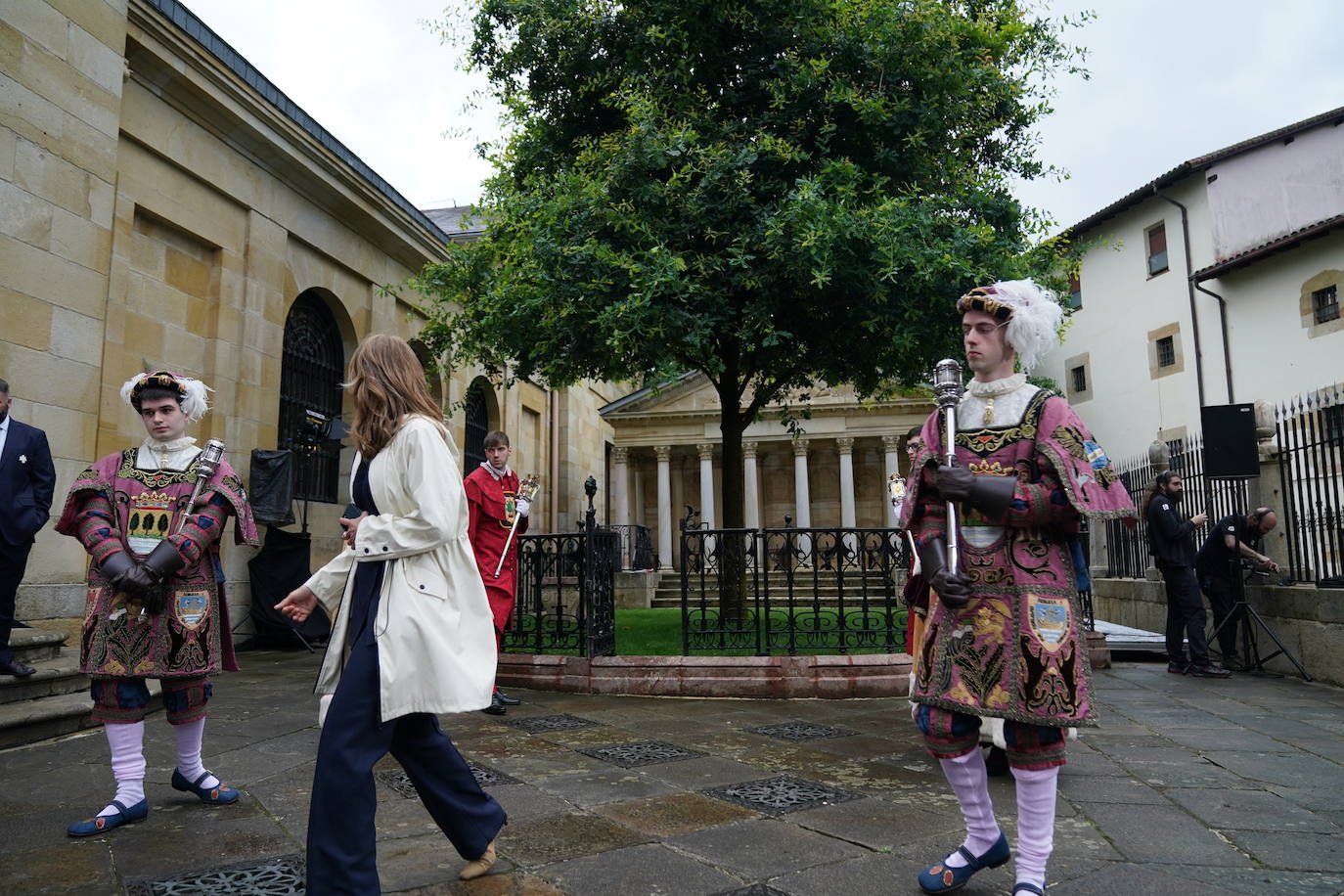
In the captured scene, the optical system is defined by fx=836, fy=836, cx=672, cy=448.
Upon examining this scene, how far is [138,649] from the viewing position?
3709mm

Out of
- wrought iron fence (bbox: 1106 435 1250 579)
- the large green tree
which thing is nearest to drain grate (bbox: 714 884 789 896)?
the large green tree

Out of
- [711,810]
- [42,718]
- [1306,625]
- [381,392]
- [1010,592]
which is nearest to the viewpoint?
[1010,592]

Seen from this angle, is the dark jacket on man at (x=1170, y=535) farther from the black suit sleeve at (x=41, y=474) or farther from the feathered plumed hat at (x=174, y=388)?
the black suit sleeve at (x=41, y=474)

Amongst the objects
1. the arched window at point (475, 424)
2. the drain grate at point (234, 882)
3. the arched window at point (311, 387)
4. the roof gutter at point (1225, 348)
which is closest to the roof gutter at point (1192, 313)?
the roof gutter at point (1225, 348)

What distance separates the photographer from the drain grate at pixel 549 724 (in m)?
5.93

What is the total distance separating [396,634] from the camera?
271 centimetres

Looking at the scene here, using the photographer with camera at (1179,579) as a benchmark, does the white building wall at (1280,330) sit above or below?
above

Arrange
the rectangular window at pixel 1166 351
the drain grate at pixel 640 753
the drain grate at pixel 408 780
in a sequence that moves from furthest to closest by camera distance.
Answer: the rectangular window at pixel 1166 351 → the drain grate at pixel 640 753 → the drain grate at pixel 408 780

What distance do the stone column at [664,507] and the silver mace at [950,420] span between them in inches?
1010

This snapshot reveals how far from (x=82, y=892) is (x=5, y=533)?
3819 millimetres

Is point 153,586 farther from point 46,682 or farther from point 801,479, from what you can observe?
point 801,479

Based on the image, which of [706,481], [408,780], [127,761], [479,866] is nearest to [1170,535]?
[408,780]

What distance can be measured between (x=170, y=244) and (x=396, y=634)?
976 cm

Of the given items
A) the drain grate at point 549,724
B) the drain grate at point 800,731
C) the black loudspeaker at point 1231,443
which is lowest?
the drain grate at point 800,731
